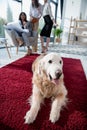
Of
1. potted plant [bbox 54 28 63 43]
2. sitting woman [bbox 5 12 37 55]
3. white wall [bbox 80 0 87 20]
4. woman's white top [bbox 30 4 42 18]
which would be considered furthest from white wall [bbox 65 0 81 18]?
sitting woman [bbox 5 12 37 55]

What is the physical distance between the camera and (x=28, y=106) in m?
1.34

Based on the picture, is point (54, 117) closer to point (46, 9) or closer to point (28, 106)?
point (28, 106)

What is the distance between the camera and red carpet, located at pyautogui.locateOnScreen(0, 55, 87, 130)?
111 centimetres

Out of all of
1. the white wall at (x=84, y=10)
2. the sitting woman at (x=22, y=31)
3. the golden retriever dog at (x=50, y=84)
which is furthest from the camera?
the white wall at (x=84, y=10)

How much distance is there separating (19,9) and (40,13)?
1855mm

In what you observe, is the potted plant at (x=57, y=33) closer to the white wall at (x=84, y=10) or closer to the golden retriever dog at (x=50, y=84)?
the white wall at (x=84, y=10)

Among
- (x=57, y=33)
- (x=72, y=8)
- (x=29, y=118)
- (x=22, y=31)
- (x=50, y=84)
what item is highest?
(x=72, y=8)

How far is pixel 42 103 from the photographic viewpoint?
137cm

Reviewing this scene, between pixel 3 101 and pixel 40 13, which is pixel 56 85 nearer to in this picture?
pixel 3 101

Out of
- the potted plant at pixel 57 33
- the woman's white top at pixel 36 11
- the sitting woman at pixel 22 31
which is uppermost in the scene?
the woman's white top at pixel 36 11

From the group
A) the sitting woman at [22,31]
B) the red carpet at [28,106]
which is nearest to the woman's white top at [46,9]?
the sitting woman at [22,31]

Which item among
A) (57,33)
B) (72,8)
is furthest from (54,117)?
(72,8)

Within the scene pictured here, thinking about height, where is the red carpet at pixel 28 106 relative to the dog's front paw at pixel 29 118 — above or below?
below

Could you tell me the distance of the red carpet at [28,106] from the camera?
1111 mm
